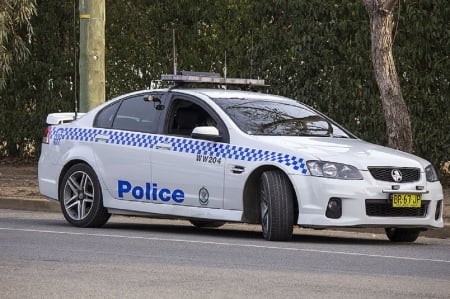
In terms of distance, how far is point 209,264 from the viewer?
1213 cm

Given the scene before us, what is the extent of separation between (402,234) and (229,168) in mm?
1897

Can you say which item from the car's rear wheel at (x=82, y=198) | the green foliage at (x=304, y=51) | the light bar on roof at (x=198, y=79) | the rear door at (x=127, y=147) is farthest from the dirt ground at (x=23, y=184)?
the car's rear wheel at (x=82, y=198)

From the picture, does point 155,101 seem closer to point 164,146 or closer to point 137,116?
point 137,116

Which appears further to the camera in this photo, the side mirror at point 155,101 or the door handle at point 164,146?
the side mirror at point 155,101

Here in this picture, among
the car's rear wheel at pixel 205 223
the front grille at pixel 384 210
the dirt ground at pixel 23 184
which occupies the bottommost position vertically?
the dirt ground at pixel 23 184

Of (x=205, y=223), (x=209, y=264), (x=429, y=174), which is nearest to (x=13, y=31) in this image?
(x=205, y=223)

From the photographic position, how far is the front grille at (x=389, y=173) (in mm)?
14219

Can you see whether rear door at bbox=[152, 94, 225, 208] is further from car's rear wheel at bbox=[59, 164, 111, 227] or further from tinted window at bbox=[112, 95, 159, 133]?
car's rear wheel at bbox=[59, 164, 111, 227]

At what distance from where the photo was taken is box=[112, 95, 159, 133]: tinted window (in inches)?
624

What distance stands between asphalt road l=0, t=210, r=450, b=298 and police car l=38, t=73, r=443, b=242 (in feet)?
0.96

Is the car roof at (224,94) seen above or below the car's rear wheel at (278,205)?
above

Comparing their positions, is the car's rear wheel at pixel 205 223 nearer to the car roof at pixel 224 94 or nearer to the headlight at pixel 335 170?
the car roof at pixel 224 94

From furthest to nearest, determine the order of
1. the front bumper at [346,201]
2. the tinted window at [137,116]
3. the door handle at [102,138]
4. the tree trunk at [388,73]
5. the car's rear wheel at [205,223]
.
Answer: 1. the tree trunk at [388,73]
2. the car's rear wheel at [205,223]
3. the door handle at [102,138]
4. the tinted window at [137,116]
5. the front bumper at [346,201]

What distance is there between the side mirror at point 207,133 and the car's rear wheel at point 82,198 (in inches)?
62.2
